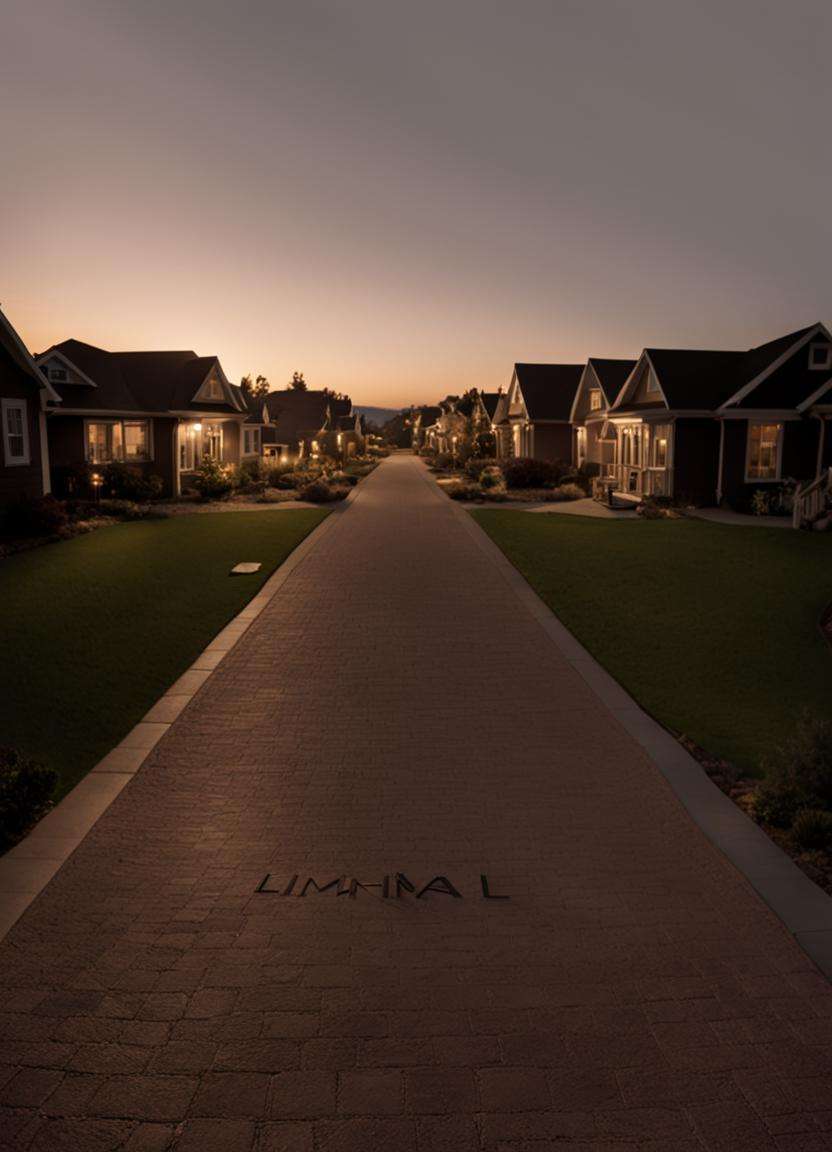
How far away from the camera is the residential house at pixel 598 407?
3903 cm

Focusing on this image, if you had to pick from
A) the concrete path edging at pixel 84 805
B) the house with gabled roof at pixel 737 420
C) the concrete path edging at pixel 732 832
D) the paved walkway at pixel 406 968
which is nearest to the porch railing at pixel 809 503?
the house with gabled roof at pixel 737 420

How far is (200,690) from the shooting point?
379 inches

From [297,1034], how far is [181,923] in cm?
129

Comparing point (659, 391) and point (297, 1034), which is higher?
point (659, 391)

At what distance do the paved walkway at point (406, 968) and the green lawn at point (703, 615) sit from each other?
199 cm

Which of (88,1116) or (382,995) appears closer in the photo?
(88,1116)

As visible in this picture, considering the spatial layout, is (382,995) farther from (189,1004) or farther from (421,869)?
(421,869)

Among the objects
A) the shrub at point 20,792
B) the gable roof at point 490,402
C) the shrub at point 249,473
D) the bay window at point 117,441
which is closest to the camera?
the shrub at point 20,792

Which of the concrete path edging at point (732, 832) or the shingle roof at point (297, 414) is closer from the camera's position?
the concrete path edging at point (732, 832)

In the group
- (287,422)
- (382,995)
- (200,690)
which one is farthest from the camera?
(287,422)

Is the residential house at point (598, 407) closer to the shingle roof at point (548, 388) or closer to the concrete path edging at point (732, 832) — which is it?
the shingle roof at point (548, 388)

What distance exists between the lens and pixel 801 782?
6.46m

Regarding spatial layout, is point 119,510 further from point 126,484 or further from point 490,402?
point 490,402

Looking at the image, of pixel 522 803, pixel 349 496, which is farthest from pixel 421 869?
pixel 349 496
